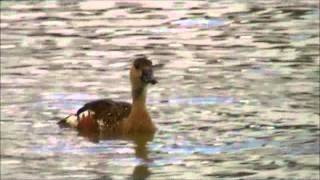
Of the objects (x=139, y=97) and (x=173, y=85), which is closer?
(x=139, y=97)

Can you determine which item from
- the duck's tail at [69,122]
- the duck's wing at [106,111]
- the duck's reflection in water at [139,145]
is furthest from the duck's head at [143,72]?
the duck's tail at [69,122]

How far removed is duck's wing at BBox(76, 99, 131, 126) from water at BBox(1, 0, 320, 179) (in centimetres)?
37

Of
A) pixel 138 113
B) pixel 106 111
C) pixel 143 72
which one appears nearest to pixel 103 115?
pixel 106 111

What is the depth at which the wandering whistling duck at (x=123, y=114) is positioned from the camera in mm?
14227

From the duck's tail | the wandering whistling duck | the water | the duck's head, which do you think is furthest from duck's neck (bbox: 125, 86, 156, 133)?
the duck's tail

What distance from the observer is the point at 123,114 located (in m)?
14.7

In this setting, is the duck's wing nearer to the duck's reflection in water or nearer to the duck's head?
the duck's reflection in water

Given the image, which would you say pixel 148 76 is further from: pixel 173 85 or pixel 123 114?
pixel 173 85

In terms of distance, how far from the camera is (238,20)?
21.0 meters

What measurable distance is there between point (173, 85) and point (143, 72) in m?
1.70

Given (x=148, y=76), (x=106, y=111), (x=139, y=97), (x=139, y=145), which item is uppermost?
(x=148, y=76)

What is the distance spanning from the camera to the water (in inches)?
473

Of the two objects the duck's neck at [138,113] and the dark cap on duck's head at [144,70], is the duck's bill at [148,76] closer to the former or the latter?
the dark cap on duck's head at [144,70]

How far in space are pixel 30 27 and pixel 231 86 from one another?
6208 millimetres
